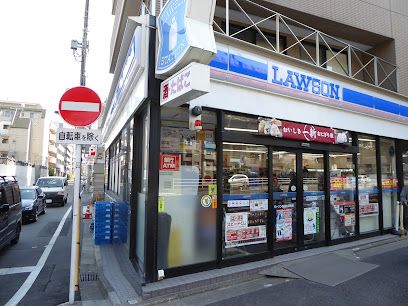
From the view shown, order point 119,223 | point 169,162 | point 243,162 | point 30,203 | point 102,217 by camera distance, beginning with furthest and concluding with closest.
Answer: point 30,203, point 119,223, point 102,217, point 243,162, point 169,162

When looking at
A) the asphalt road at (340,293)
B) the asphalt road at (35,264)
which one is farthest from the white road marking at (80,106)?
the asphalt road at (340,293)

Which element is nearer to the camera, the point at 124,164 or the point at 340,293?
the point at 340,293

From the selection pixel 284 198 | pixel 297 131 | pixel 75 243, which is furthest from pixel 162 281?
pixel 297 131

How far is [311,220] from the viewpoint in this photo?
8.04 meters

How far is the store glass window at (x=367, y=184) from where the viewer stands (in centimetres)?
952

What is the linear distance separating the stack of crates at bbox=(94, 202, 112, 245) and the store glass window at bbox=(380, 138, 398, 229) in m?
8.39

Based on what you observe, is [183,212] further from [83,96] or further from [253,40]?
[253,40]

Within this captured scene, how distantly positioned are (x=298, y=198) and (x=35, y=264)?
6396 mm

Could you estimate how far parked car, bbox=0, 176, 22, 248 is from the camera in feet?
26.7

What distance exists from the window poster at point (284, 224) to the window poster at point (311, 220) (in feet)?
1.68

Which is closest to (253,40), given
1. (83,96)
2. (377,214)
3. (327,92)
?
(327,92)

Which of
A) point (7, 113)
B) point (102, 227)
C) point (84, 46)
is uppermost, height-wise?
point (7, 113)

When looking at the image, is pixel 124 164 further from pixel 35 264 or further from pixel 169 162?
pixel 169 162

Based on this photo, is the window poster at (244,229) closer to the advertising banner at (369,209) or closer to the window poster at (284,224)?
the window poster at (284,224)
